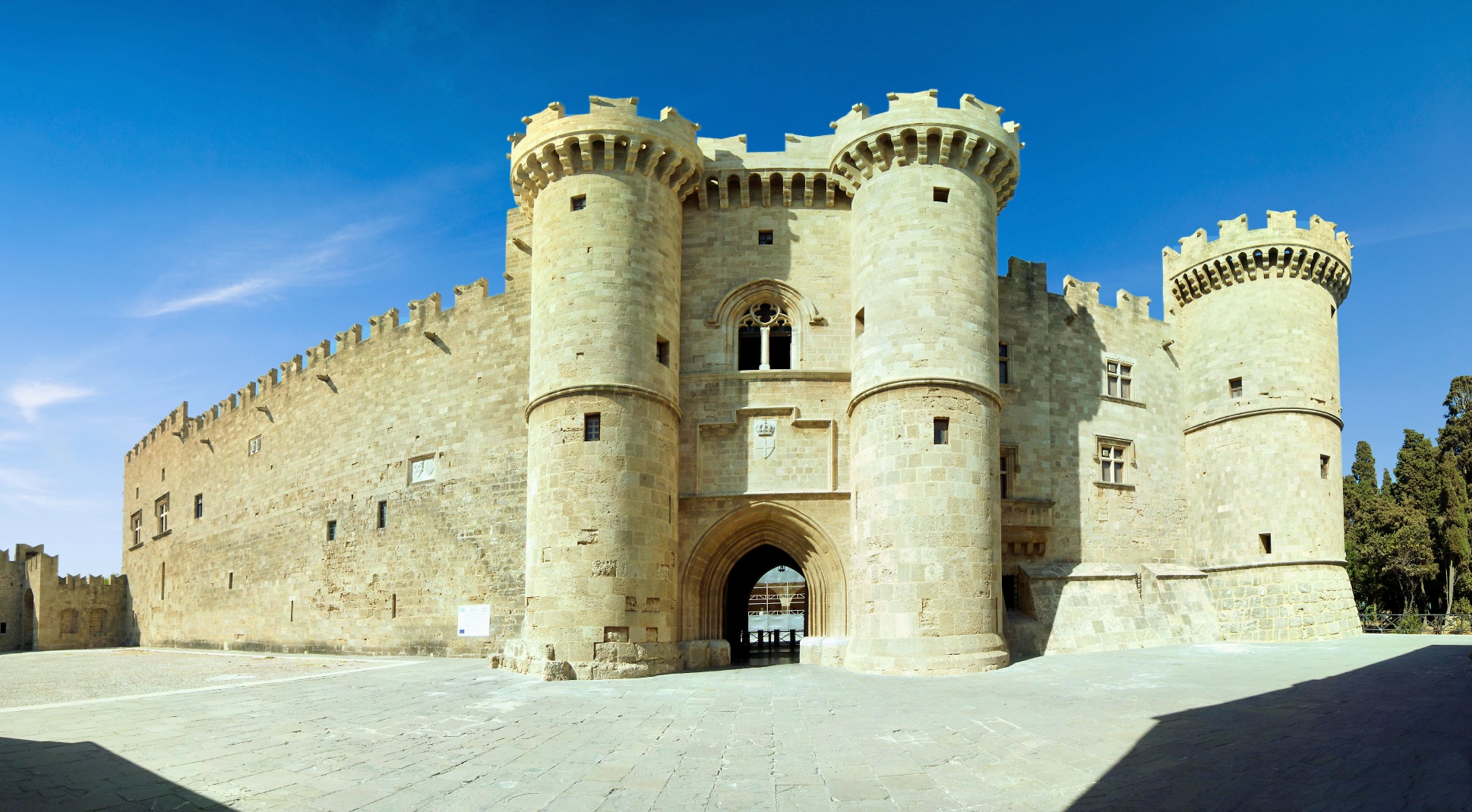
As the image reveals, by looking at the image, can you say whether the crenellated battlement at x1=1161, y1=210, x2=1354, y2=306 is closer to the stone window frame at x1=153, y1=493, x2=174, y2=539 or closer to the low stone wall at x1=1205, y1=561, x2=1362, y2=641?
the low stone wall at x1=1205, y1=561, x2=1362, y2=641

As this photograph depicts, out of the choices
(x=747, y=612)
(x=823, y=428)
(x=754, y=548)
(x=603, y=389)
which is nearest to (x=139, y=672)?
(x=603, y=389)

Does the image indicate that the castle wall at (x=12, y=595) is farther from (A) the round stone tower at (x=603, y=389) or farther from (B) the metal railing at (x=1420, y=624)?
(B) the metal railing at (x=1420, y=624)

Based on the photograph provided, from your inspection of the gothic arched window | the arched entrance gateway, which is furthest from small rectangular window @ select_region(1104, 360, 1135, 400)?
the arched entrance gateway

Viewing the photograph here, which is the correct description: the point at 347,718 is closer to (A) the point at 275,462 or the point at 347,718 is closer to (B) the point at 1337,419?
(A) the point at 275,462

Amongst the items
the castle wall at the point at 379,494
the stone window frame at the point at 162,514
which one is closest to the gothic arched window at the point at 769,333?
the castle wall at the point at 379,494

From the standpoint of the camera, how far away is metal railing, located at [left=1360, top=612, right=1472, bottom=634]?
82.2 ft

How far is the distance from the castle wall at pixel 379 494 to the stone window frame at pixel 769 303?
4720 millimetres

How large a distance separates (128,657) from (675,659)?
18.2 metres

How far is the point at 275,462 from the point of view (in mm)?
28094

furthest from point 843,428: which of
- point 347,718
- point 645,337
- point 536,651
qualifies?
point 347,718

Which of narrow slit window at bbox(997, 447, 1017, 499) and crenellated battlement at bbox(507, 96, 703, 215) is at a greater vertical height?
crenellated battlement at bbox(507, 96, 703, 215)

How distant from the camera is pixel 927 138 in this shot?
18281 mm

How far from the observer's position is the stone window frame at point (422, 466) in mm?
22500

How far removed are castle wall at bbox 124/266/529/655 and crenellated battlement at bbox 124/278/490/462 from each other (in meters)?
0.06
